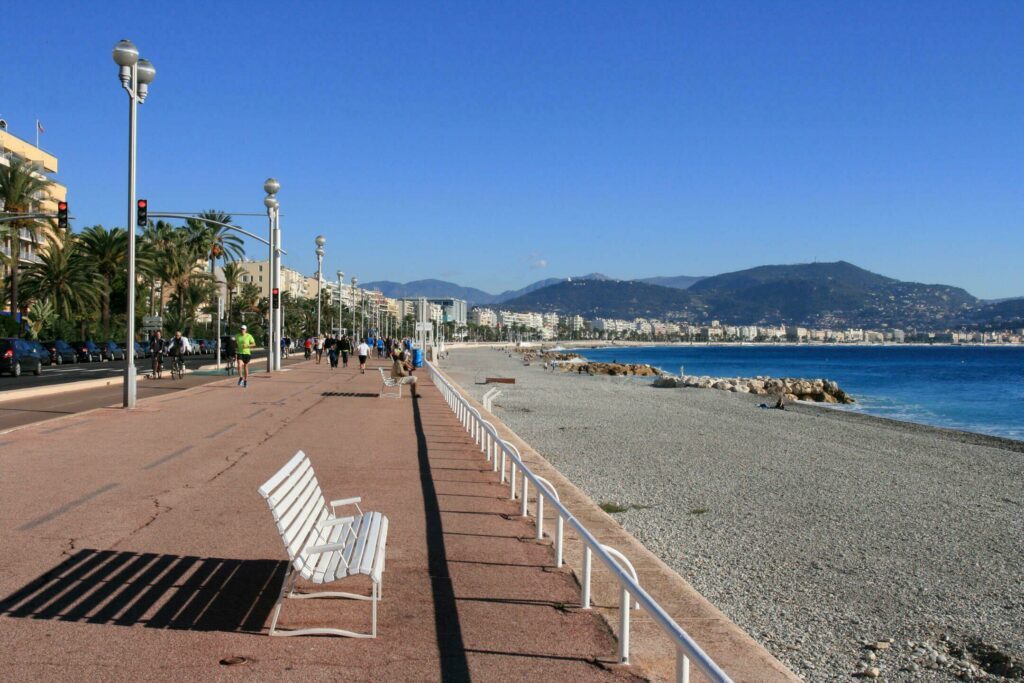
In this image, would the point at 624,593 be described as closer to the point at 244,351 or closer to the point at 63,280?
the point at 244,351

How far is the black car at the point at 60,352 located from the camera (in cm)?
4804

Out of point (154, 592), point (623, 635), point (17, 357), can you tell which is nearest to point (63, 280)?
point (17, 357)

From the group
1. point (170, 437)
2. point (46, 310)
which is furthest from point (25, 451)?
point (46, 310)

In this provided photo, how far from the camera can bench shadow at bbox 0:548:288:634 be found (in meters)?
5.27

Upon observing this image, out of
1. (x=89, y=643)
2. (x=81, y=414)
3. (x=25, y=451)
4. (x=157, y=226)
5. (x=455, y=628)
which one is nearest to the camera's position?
(x=89, y=643)

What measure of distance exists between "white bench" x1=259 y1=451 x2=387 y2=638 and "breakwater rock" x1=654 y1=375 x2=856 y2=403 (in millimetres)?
42816

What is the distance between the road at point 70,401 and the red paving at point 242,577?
507 centimetres

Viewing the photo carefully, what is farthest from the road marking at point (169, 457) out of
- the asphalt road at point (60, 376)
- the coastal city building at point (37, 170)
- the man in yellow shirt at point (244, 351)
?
the coastal city building at point (37, 170)

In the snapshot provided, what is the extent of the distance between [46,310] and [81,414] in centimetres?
4932

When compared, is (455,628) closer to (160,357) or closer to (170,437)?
(170,437)

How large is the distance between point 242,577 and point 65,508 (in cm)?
316

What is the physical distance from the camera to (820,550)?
9.98m

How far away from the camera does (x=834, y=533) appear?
10969 millimetres

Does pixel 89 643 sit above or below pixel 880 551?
above
